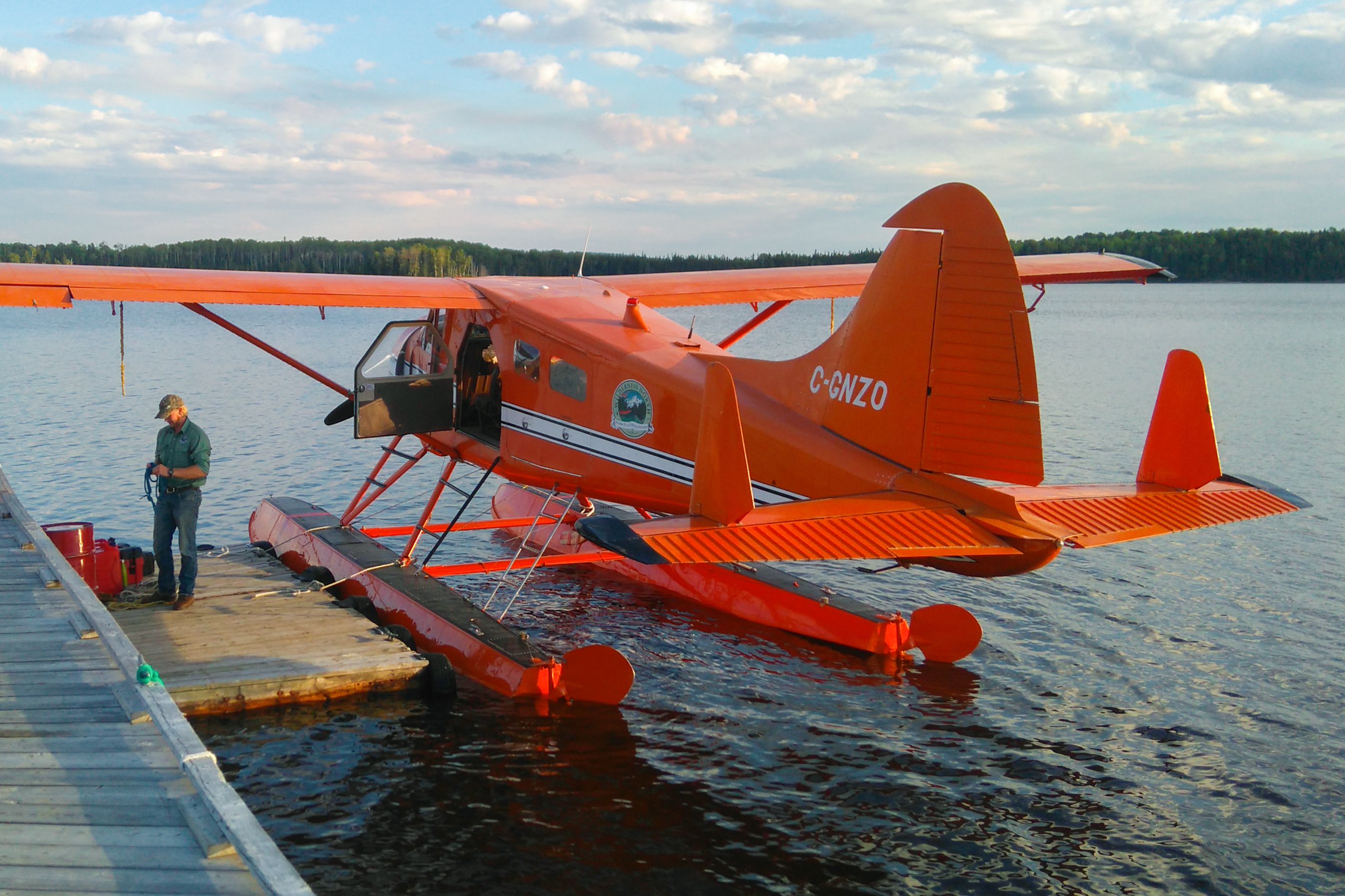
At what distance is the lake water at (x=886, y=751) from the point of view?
226 inches

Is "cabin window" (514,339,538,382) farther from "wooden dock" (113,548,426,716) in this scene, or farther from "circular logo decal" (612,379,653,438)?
"wooden dock" (113,548,426,716)

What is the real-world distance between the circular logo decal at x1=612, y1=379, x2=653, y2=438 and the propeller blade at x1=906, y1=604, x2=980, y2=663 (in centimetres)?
303

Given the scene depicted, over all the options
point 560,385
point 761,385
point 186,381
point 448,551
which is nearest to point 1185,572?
point 761,385

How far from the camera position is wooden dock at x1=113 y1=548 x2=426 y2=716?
24.2 ft

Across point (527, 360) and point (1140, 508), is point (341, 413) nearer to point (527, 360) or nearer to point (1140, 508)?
point (527, 360)

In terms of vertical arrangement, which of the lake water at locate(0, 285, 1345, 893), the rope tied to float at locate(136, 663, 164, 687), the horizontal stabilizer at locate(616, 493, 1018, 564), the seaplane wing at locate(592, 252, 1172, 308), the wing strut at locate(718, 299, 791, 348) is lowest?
the lake water at locate(0, 285, 1345, 893)

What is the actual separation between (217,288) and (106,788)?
248 inches

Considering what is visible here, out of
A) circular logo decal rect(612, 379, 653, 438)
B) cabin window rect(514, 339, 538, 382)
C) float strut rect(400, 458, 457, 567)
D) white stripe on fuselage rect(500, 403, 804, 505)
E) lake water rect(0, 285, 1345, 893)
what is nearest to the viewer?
lake water rect(0, 285, 1345, 893)

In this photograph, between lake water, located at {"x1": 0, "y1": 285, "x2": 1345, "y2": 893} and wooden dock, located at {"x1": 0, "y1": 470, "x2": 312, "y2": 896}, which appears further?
lake water, located at {"x1": 0, "y1": 285, "x2": 1345, "y2": 893}

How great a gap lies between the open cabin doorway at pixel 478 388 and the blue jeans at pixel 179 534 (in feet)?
8.63

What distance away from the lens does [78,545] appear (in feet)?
28.9

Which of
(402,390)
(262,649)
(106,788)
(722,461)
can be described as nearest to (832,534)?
(722,461)

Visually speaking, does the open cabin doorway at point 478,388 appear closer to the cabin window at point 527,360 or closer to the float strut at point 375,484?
the cabin window at point 527,360

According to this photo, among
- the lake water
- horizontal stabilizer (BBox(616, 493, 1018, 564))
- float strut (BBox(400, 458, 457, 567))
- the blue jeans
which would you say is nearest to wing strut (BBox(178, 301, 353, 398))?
float strut (BBox(400, 458, 457, 567))
